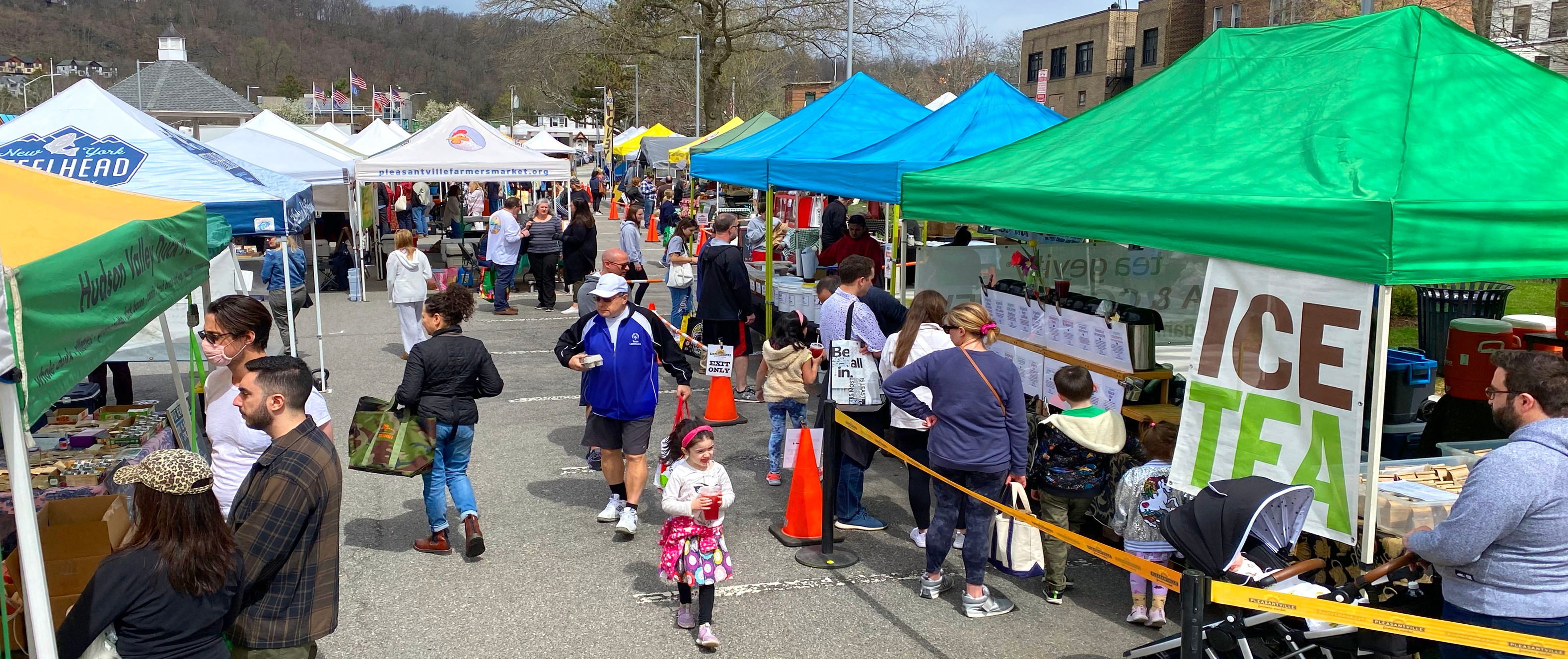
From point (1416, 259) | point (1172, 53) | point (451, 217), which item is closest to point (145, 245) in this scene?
point (1416, 259)

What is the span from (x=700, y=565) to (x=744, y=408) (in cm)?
498

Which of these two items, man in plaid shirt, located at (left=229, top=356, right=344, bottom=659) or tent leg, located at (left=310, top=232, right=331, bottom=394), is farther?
tent leg, located at (left=310, top=232, right=331, bottom=394)

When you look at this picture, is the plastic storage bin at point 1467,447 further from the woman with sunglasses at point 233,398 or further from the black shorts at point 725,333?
the black shorts at point 725,333

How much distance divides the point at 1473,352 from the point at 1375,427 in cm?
240

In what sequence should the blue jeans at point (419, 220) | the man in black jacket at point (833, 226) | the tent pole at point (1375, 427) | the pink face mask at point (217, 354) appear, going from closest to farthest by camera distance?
the tent pole at point (1375, 427) → the pink face mask at point (217, 354) → the man in black jacket at point (833, 226) → the blue jeans at point (419, 220)

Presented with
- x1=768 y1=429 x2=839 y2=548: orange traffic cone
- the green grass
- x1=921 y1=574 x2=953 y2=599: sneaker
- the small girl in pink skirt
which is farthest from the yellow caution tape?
the green grass

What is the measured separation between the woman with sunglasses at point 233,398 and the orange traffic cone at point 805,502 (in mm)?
2752

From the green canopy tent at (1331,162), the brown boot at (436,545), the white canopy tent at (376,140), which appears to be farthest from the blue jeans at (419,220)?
the green canopy tent at (1331,162)

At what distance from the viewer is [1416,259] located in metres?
4.06

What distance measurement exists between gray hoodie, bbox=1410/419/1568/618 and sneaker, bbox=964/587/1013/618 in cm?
226

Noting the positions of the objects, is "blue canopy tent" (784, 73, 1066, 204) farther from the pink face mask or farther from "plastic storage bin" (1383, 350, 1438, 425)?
the pink face mask

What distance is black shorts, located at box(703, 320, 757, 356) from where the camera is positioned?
10.1 m

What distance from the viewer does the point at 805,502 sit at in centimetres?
654

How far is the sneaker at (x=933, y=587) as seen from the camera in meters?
5.78
